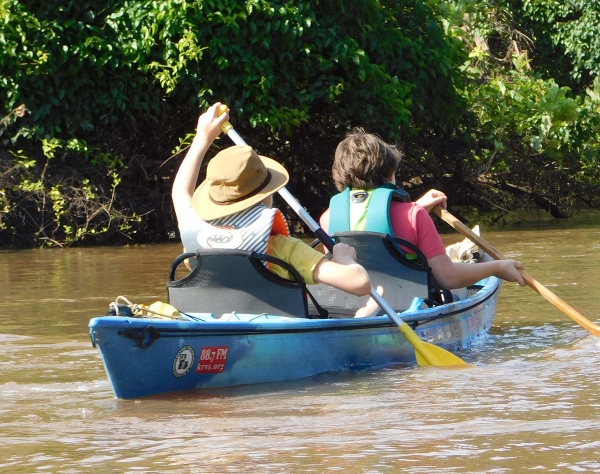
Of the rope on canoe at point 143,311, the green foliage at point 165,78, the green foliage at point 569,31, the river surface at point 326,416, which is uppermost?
the green foliage at point 569,31

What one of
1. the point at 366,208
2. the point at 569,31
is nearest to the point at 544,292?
the point at 366,208

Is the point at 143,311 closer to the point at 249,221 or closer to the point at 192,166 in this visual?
the point at 249,221

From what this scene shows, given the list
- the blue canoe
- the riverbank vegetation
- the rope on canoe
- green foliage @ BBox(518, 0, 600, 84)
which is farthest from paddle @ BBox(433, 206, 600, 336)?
green foliage @ BBox(518, 0, 600, 84)

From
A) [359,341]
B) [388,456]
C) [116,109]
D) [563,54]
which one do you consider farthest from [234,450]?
[563,54]

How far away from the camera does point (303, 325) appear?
5078mm

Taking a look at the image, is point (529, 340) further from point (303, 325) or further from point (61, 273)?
point (61, 273)

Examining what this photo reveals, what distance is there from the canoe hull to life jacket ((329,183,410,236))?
1.61 feet

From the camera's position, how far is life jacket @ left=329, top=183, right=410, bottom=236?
225 inches

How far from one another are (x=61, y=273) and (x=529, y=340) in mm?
4914

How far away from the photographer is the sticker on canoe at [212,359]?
15.8ft

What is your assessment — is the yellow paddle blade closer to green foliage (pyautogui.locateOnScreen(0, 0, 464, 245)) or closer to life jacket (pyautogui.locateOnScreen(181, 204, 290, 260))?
life jacket (pyautogui.locateOnScreen(181, 204, 290, 260))

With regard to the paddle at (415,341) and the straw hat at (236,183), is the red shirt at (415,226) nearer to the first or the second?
the paddle at (415,341)

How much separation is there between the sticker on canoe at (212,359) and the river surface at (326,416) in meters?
0.11

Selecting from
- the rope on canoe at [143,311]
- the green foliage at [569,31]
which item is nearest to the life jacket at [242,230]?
the rope on canoe at [143,311]
